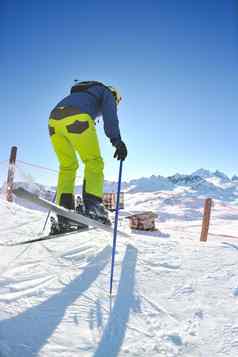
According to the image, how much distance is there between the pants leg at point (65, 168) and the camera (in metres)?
2.74

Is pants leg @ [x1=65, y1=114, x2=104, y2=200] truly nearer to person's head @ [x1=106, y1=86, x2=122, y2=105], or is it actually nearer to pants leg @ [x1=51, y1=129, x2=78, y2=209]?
pants leg @ [x1=51, y1=129, x2=78, y2=209]

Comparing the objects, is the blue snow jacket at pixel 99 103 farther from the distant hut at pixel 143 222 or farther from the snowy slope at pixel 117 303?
the distant hut at pixel 143 222

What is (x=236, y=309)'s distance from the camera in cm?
157

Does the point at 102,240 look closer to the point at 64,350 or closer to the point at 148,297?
the point at 148,297

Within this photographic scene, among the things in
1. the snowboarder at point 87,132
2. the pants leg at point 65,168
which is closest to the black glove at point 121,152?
the snowboarder at point 87,132

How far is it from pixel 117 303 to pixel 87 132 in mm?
1490

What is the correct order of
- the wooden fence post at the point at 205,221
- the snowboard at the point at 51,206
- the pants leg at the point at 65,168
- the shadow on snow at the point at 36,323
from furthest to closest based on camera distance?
the wooden fence post at the point at 205,221 → the pants leg at the point at 65,168 → the snowboard at the point at 51,206 → the shadow on snow at the point at 36,323

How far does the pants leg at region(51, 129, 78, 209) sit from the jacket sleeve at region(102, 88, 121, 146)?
499 millimetres

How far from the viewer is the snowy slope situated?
1117 millimetres

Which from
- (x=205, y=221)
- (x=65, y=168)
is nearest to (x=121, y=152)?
(x=65, y=168)

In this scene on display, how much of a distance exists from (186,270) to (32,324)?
4.44 ft

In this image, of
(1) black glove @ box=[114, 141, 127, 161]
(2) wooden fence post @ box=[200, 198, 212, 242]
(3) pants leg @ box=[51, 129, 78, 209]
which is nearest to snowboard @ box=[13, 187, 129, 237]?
(3) pants leg @ box=[51, 129, 78, 209]

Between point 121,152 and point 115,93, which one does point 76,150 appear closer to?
point 121,152

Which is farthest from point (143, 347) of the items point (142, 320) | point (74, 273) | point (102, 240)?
point (102, 240)
